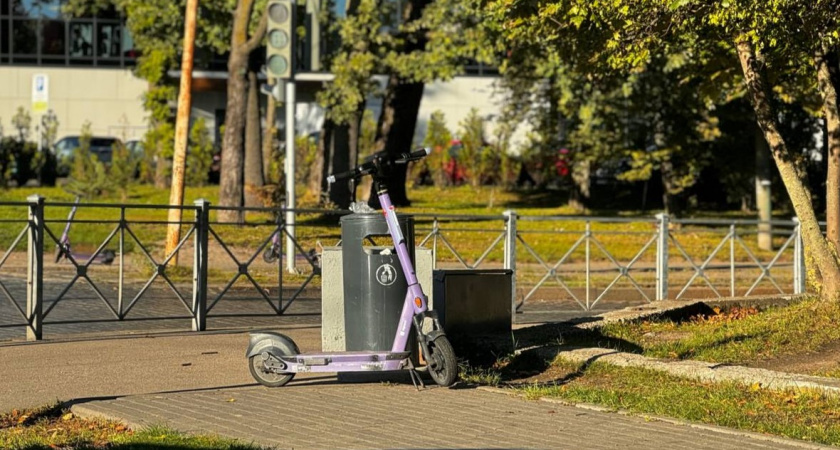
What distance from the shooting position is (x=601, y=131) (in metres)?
30.4

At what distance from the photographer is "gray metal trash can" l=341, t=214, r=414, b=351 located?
9117 mm

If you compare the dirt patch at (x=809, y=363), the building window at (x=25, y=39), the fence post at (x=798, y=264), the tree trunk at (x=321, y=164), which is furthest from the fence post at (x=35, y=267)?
the building window at (x=25, y=39)

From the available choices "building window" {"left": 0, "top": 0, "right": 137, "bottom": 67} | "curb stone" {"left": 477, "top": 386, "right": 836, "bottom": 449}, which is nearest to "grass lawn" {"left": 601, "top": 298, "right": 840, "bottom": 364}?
"curb stone" {"left": 477, "top": 386, "right": 836, "bottom": 449}

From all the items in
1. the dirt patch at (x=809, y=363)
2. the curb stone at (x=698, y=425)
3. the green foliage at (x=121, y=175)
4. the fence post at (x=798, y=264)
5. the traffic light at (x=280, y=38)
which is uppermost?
the traffic light at (x=280, y=38)

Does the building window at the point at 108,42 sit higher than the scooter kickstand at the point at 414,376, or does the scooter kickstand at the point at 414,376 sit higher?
the building window at the point at 108,42

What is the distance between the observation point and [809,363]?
398 inches

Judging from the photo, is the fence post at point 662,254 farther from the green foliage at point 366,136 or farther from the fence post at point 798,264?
the green foliage at point 366,136

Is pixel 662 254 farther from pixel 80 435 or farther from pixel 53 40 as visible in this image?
pixel 53 40

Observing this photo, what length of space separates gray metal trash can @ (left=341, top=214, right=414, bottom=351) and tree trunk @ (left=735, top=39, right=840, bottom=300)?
453 cm

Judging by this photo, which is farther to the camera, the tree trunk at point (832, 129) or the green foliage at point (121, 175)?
the green foliage at point (121, 175)

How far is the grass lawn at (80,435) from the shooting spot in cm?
677

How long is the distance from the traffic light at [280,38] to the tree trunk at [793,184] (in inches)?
300

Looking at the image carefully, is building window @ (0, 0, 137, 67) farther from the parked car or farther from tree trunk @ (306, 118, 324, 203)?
tree trunk @ (306, 118, 324, 203)

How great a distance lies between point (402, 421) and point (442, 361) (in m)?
1.18
